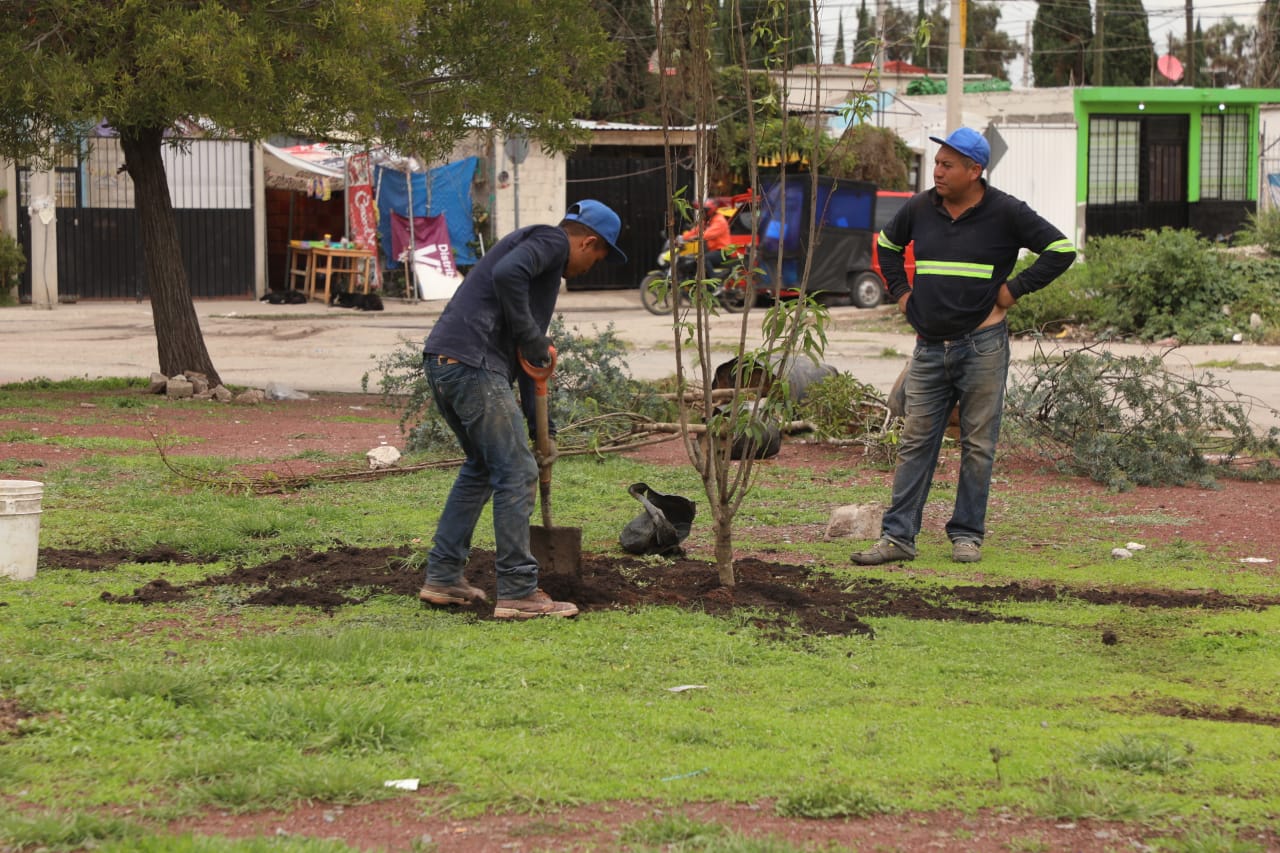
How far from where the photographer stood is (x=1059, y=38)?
65.9 m

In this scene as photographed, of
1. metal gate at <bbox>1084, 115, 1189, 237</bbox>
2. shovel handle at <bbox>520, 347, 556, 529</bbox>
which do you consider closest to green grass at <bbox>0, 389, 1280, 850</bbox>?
shovel handle at <bbox>520, 347, 556, 529</bbox>

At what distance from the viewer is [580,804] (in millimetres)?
3752

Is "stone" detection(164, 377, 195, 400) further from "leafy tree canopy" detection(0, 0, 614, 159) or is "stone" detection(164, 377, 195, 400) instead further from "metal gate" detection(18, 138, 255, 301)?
"metal gate" detection(18, 138, 255, 301)

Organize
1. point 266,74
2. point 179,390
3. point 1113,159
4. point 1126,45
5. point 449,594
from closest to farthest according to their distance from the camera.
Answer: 1. point 449,594
2. point 266,74
3. point 179,390
4. point 1113,159
5. point 1126,45

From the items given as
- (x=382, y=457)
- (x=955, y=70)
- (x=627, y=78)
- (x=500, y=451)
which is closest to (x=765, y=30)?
(x=500, y=451)

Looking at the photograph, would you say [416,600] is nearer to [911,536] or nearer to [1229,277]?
[911,536]

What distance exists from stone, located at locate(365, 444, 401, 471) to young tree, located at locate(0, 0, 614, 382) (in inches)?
134

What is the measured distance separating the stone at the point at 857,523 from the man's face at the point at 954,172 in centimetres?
175

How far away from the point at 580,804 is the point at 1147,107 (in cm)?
3918

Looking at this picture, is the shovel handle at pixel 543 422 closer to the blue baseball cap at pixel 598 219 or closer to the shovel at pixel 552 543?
the shovel at pixel 552 543

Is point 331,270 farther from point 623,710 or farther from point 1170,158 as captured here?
point 623,710

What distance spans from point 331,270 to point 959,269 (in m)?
22.4

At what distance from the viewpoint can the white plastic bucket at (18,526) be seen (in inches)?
238

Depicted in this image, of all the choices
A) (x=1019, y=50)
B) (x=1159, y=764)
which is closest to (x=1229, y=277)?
(x=1159, y=764)
